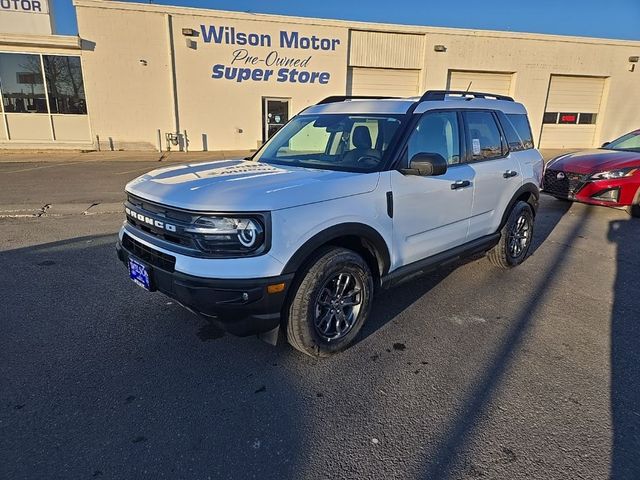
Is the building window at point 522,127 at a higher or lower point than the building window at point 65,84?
lower

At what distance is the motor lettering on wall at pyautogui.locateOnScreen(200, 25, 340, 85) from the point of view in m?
16.4

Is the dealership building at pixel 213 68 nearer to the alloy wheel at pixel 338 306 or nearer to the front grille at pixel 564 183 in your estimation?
the front grille at pixel 564 183

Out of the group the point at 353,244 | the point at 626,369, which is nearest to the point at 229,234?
the point at 353,244

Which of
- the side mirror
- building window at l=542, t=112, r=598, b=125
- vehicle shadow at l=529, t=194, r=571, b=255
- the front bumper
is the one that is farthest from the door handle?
building window at l=542, t=112, r=598, b=125

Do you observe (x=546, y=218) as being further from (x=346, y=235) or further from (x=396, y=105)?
(x=346, y=235)

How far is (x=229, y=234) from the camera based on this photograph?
2543 mm

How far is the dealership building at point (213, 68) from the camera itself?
15.7 meters

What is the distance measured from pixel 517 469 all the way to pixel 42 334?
3517 millimetres

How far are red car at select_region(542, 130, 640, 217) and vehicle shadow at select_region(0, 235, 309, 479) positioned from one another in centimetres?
680

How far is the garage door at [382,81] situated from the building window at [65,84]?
10801 millimetres

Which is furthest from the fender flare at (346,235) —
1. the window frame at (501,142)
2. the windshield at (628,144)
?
the windshield at (628,144)

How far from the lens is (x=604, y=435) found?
2.38m

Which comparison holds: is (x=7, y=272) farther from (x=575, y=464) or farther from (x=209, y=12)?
(x=209, y=12)

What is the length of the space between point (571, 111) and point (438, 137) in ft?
67.3
